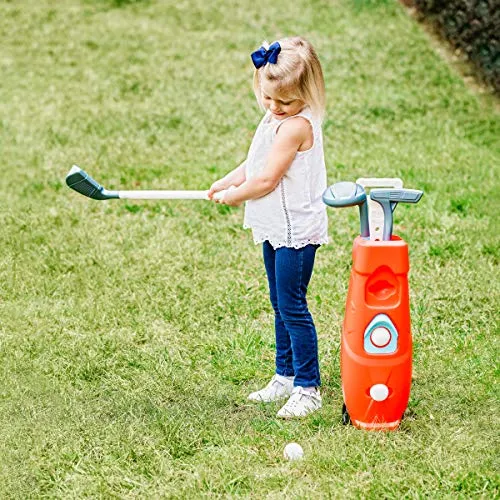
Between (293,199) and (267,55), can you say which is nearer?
(267,55)

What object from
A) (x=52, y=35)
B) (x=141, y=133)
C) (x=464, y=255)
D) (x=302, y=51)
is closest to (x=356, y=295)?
(x=302, y=51)

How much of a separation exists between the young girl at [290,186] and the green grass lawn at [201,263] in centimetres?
34

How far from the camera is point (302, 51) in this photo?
3090mm

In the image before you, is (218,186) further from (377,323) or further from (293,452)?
(293,452)

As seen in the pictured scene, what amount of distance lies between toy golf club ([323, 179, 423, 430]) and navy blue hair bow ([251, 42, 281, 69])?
1.57 feet

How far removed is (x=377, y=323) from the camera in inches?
123

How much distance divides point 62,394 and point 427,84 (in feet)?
16.6

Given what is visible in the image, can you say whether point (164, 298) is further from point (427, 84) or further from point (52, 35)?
point (52, 35)

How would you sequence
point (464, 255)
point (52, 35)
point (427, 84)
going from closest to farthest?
1. point (464, 255)
2. point (427, 84)
3. point (52, 35)

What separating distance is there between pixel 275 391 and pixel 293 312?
1.33ft

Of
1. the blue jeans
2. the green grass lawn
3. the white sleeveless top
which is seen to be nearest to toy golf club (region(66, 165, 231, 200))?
the white sleeveless top

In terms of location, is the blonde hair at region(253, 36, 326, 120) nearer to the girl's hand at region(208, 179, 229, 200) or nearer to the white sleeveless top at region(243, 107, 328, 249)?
the white sleeveless top at region(243, 107, 328, 249)

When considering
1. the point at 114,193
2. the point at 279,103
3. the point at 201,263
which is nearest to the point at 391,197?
the point at 279,103

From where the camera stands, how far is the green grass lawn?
3137mm
